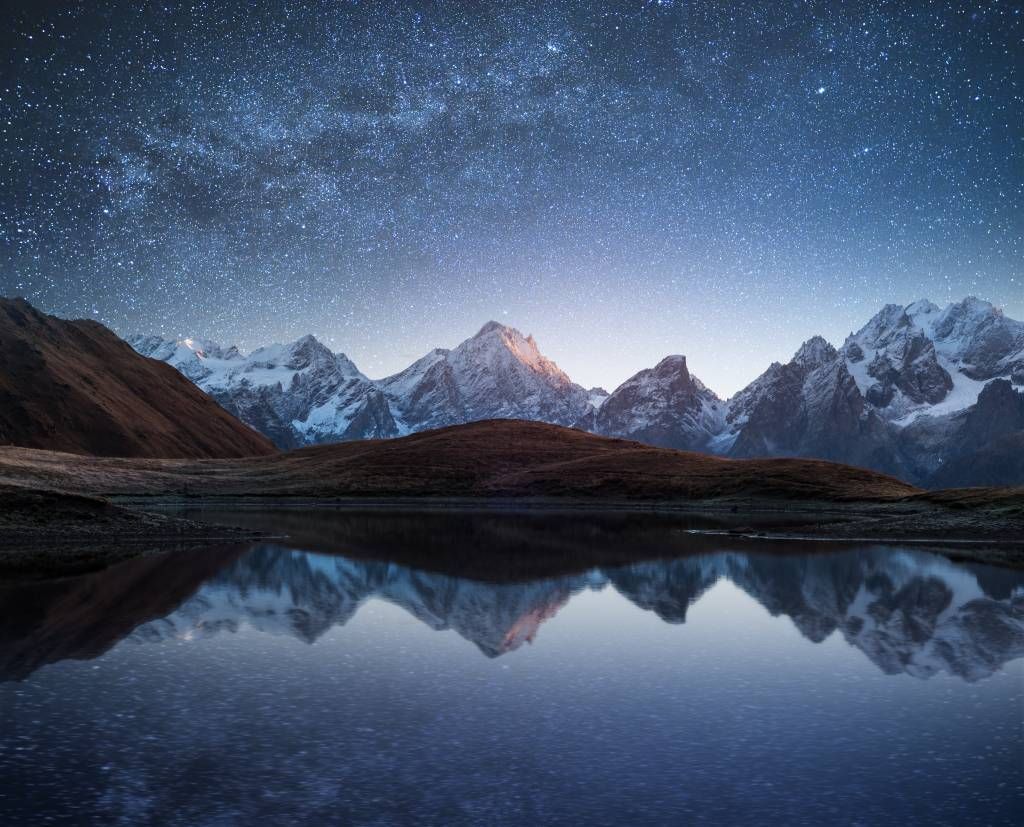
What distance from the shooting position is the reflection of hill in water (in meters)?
26.1

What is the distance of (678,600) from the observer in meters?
36.5

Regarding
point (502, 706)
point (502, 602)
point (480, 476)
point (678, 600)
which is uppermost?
point (480, 476)

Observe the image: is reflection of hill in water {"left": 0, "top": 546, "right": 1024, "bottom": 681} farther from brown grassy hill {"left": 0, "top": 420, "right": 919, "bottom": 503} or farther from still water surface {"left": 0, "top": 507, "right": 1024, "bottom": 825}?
brown grassy hill {"left": 0, "top": 420, "right": 919, "bottom": 503}

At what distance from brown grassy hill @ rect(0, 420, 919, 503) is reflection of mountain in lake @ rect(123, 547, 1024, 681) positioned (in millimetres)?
79708

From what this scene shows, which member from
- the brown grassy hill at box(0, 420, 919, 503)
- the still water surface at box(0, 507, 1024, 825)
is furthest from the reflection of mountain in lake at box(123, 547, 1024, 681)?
the brown grassy hill at box(0, 420, 919, 503)

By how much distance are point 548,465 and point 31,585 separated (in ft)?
452

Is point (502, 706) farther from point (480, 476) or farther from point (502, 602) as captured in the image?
point (480, 476)

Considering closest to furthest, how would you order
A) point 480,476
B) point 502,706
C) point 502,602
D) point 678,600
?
1. point 502,706
2. point 502,602
3. point 678,600
4. point 480,476

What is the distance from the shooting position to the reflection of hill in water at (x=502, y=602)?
2614 cm

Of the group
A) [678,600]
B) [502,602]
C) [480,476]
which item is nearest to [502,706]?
[502,602]

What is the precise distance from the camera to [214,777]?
14.6 metres

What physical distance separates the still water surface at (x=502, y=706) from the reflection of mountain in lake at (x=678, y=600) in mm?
209

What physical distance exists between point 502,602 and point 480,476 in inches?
4992

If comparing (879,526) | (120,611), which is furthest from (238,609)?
(879,526)
